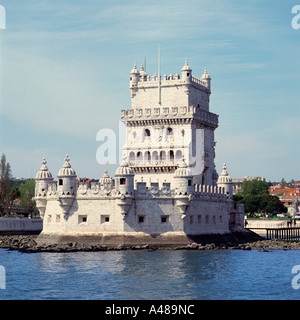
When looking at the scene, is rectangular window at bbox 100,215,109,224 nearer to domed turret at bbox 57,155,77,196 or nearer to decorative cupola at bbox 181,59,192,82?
domed turret at bbox 57,155,77,196

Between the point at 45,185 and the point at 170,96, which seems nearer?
the point at 45,185

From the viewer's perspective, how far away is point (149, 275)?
51.3m

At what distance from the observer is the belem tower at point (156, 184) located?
71.5 meters

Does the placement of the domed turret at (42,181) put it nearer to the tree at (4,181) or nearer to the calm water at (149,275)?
the calm water at (149,275)

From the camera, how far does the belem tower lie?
235ft

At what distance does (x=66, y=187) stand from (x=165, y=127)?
17.2 metres

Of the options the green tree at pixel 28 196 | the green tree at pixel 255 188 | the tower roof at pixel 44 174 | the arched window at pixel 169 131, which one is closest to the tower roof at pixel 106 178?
the tower roof at pixel 44 174

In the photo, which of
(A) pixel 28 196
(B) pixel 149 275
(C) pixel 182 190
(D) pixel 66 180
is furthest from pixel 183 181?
(A) pixel 28 196

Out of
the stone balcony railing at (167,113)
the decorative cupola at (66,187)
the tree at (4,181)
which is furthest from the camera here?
the tree at (4,181)
